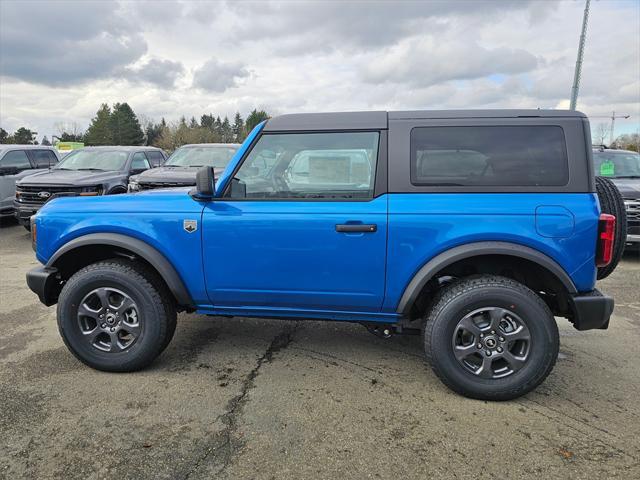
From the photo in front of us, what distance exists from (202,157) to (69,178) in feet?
8.35

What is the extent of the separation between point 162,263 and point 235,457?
1.47 meters

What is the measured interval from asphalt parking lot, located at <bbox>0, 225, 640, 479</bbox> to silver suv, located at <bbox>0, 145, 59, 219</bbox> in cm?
765

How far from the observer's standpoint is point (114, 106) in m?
77.8

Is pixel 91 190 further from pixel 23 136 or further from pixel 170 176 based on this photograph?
pixel 23 136

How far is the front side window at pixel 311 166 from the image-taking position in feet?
10.7

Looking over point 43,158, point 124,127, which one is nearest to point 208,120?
point 124,127

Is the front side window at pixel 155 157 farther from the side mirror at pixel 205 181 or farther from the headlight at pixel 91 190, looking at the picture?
the side mirror at pixel 205 181

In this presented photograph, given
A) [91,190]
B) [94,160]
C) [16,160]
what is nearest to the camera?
[91,190]

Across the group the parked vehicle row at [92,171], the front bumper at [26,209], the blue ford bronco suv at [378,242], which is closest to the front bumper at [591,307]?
the blue ford bronco suv at [378,242]

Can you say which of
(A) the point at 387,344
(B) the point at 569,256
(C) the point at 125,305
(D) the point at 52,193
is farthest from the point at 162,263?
(D) the point at 52,193

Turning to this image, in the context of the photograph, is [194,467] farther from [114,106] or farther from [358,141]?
[114,106]

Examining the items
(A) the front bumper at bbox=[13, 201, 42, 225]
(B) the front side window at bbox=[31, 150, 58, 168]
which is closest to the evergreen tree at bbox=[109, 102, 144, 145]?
(B) the front side window at bbox=[31, 150, 58, 168]

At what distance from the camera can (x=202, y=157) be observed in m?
9.69

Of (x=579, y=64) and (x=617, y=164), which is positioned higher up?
(x=579, y=64)
